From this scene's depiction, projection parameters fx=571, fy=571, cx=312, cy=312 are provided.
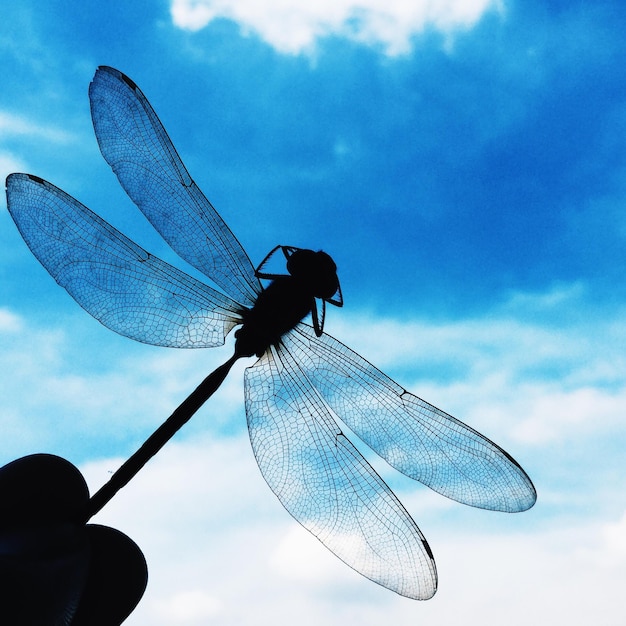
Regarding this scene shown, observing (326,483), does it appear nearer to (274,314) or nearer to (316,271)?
(274,314)

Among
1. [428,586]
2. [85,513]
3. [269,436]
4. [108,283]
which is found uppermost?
[108,283]

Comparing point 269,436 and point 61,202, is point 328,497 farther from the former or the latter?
point 61,202

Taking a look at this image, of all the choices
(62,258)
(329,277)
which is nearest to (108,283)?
(62,258)

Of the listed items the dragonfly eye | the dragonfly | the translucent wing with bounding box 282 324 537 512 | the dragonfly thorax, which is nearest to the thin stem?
the dragonfly

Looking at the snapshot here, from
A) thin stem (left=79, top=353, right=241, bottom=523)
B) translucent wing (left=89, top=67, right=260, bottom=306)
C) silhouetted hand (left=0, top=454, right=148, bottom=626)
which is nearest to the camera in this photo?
silhouetted hand (left=0, top=454, right=148, bottom=626)

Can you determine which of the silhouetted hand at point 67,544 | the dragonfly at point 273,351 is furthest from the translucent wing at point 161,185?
the silhouetted hand at point 67,544

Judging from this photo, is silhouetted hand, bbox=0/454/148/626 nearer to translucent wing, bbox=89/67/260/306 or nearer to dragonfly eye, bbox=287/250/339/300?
translucent wing, bbox=89/67/260/306

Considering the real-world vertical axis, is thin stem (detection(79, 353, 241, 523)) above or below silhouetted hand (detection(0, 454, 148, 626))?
above
